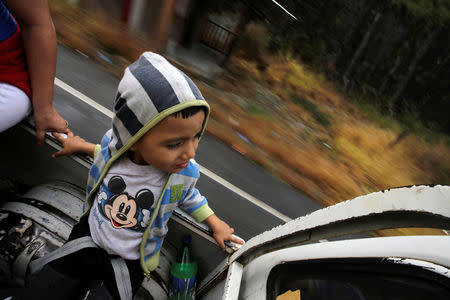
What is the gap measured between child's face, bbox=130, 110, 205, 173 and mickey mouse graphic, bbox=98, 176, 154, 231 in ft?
0.84

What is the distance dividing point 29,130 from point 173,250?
1.19 metres

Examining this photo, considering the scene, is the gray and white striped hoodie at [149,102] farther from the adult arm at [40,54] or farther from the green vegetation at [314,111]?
the green vegetation at [314,111]

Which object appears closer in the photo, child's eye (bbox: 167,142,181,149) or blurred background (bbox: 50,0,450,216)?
child's eye (bbox: 167,142,181,149)

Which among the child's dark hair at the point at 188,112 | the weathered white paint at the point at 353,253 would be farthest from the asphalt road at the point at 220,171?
the child's dark hair at the point at 188,112

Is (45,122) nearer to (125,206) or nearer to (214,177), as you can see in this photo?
(125,206)

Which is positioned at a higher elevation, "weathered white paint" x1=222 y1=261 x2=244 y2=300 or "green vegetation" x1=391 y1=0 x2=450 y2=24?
"green vegetation" x1=391 y1=0 x2=450 y2=24

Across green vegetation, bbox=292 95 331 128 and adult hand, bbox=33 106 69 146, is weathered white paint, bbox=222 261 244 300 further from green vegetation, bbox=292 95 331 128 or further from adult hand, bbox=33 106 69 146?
green vegetation, bbox=292 95 331 128

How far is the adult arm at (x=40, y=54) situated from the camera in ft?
4.12

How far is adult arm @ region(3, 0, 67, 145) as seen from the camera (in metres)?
1.25

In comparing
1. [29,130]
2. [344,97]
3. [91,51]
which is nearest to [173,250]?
[29,130]

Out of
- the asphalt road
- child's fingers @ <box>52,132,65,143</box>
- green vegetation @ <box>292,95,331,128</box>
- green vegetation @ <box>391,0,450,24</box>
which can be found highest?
green vegetation @ <box>391,0,450,24</box>


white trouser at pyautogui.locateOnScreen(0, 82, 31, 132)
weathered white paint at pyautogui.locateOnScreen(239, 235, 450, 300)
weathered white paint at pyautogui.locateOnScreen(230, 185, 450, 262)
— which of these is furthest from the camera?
white trouser at pyautogui.locateOnScreen(0, 82, 31, 132)

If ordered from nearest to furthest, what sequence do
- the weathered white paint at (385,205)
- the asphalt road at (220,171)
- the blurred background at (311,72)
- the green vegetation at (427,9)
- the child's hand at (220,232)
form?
the weathered white paint at (385,205) < the child's hand at (220,232) < the asphalt road at (220,171) < the blurred background at (311,72) < the green vegetation at (427,9)

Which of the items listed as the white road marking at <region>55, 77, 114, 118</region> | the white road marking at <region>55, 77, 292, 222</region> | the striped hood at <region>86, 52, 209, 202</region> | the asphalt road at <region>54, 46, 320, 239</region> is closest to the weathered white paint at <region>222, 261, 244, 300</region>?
the striped hood at <region>86, 52, 209, 202</region>
